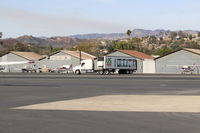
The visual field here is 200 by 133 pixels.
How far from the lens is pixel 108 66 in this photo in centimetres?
8312

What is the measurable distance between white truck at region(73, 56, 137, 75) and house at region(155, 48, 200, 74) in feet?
38.9

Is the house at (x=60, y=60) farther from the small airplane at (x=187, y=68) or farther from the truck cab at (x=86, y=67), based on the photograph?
the small airplane at (x=187, y=68)

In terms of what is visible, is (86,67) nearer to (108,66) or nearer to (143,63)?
(108,66)

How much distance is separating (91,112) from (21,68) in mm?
94063

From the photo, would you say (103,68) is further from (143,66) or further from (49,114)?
(49,114)

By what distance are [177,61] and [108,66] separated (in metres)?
21.2

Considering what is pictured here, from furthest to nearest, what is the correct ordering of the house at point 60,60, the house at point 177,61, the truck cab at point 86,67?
the house at point 60,60 → the house at point 177,61 → the truck cab at point 86,67

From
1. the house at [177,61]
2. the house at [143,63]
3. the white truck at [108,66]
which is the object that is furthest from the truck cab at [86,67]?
the house at [177,61]

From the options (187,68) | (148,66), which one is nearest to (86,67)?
(187,68)

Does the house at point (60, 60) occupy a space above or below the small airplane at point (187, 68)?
above

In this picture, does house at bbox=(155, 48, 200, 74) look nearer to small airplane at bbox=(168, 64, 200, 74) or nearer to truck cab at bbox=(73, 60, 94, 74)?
small airplane at bbox=(168, 64, 200, 74)

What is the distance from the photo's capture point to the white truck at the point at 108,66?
82.7 metres

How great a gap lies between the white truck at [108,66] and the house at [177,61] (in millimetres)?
11852

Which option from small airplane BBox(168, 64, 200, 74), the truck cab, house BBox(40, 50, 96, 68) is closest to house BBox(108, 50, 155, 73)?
small airplane BBox(168, 64, 200, 74)
